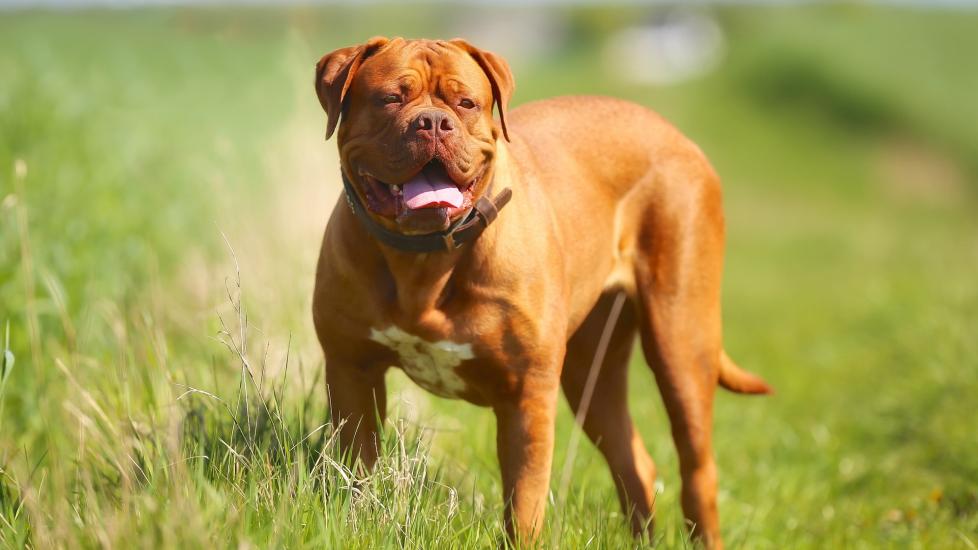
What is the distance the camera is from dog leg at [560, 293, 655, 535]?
4.63 metres

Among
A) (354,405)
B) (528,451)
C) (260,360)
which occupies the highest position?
(354,405)

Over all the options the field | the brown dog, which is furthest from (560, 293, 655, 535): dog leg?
the brown dog

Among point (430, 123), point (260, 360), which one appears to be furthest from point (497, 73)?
point (260, 360)

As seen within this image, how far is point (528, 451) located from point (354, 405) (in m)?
0.60

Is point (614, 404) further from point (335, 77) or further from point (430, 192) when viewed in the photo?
point (335, 77)

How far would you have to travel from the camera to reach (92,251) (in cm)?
651

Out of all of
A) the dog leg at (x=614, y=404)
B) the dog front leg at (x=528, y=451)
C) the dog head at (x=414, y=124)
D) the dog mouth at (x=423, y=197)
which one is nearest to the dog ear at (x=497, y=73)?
the dog head at (x=414, y=124)

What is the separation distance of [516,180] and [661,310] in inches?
34.9

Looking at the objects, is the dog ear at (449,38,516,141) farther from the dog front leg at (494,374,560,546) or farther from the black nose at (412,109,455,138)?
the dog front leg at (494,374,560,546)

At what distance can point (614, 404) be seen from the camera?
188 inches

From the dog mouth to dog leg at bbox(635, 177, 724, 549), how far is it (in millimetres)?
1146

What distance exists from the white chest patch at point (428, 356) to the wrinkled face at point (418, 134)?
358 millimetres

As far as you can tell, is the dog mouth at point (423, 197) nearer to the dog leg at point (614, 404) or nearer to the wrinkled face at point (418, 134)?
the wrinkled face at point (418, 134)

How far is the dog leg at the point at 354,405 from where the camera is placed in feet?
12.2
